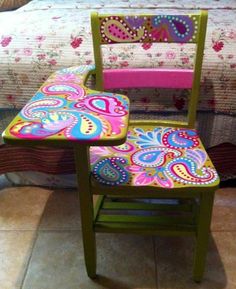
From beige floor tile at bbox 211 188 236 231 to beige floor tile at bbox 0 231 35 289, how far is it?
2.46ft

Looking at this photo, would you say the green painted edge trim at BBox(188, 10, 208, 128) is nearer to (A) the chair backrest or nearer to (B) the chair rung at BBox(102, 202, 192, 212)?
(A) the chair backrest

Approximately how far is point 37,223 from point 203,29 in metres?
1.00

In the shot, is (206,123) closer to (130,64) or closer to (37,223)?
Result: (130,64)

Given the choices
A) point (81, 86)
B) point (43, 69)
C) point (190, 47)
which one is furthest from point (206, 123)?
point (43, 69)

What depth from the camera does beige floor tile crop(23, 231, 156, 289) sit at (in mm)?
1165

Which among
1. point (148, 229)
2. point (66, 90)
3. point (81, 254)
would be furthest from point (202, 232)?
point (66, 90)

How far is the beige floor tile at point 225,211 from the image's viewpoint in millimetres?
1396

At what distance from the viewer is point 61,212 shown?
1.49m

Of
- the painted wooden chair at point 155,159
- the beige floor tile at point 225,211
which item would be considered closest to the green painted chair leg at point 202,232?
the painted wooden chair at point 155,159

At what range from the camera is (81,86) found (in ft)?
3.40

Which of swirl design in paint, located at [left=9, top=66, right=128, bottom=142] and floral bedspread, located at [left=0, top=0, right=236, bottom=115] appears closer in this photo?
swirl design in paint, located at [left=9, top=66, right=128, bottom=142]

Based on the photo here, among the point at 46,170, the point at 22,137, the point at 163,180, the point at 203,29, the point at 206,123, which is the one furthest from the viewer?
the point at 46,170

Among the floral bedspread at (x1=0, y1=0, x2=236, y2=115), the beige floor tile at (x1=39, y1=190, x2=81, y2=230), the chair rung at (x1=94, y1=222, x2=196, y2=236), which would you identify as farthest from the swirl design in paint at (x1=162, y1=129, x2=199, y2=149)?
the beige floor tile at (x1=39, y1=190, x2=81, y2=230)

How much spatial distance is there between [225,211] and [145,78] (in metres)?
0.69
